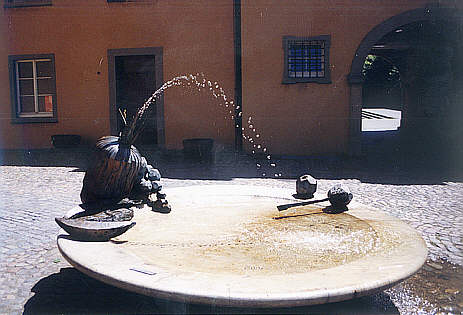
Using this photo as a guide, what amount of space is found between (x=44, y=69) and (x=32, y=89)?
0.75 m

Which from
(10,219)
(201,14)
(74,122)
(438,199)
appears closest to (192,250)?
(10,219)

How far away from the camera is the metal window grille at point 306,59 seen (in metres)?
12.6

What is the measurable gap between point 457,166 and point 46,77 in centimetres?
1179

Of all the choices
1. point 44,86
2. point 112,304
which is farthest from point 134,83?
point 112,304

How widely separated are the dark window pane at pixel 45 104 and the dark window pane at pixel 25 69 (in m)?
0.79

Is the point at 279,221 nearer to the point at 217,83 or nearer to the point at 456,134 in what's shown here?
the point at 217,83

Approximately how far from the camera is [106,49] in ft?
44.4

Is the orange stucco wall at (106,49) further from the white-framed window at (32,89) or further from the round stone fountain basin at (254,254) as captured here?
the round stone fountain basin at (254,254)

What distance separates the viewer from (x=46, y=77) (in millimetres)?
14289

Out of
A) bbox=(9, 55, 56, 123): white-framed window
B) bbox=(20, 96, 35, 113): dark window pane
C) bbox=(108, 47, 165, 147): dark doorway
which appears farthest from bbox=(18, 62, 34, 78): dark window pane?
bbox=(108, 47, 165, 147): dark doorway

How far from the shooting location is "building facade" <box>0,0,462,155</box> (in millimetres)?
12422

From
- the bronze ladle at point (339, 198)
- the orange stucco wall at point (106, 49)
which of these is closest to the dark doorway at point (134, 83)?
the orange stucco wall at point (106, 49)

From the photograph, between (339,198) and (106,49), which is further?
(106,49)

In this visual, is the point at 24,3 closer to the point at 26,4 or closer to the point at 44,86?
the point at 26,4
